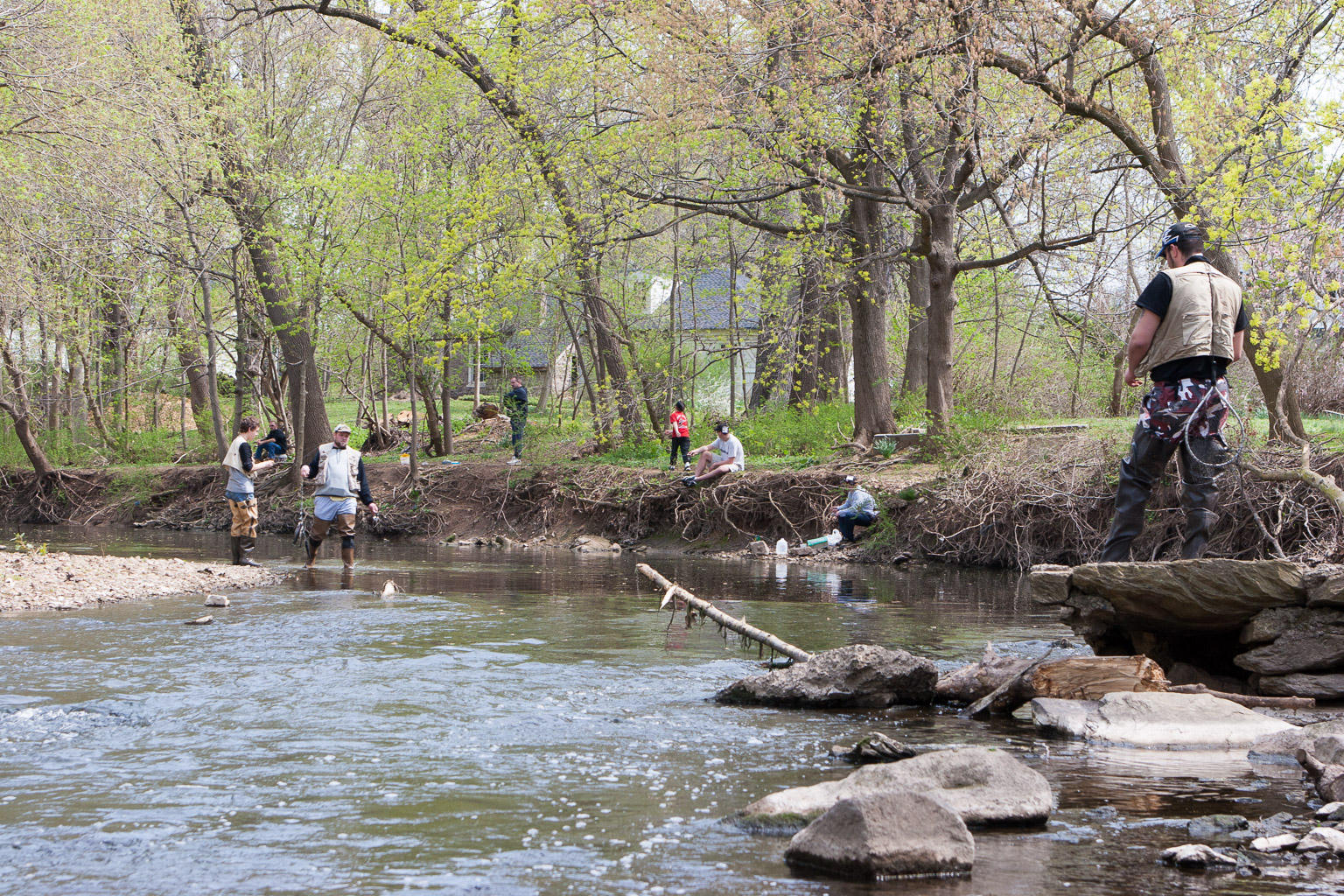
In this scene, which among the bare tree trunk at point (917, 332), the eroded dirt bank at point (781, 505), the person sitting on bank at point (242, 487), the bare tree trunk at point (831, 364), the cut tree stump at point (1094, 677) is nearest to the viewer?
the cut tree stump at point (1094, 677)

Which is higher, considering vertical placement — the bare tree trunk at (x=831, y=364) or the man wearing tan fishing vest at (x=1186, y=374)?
the bare tree trunk at (x=831, y=364)

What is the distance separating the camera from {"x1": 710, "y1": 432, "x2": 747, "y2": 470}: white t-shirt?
22.4 m

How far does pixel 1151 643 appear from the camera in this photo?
27.3ft

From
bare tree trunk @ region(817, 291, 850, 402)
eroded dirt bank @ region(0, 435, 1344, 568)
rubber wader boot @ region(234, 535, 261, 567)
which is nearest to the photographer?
eroded dirt bank @ region(0, 435, 1344, 568)

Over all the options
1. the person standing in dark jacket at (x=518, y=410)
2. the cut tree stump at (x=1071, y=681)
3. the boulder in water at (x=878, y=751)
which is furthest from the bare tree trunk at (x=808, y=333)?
the boulder in water at (x=878, y=751)

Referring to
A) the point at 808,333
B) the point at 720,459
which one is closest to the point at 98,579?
the point at 720,459

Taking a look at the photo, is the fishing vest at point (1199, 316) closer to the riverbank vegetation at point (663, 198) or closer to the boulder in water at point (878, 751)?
the boulder in water at point (878, 751)

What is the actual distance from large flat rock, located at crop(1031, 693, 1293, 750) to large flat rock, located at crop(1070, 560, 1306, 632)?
0.73 metres

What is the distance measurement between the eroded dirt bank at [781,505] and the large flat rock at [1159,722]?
6643 millimetres

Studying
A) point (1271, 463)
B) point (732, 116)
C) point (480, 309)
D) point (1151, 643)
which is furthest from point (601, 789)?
point (480, 309)

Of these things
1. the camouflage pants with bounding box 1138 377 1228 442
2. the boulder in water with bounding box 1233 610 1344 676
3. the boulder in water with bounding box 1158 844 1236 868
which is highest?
the camouflage pants with bounding box 1138 377 1228 442

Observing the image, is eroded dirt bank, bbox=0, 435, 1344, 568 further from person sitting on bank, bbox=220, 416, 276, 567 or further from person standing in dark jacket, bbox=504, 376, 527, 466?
person sitting on bank, bbox=220, 416, 276, 567

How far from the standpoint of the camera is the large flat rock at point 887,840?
179 inches

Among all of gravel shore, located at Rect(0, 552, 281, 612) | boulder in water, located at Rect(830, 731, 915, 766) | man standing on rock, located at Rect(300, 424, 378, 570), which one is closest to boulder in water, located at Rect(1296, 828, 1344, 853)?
boulder in water, located at Rect(830, 731, 915, 766)
